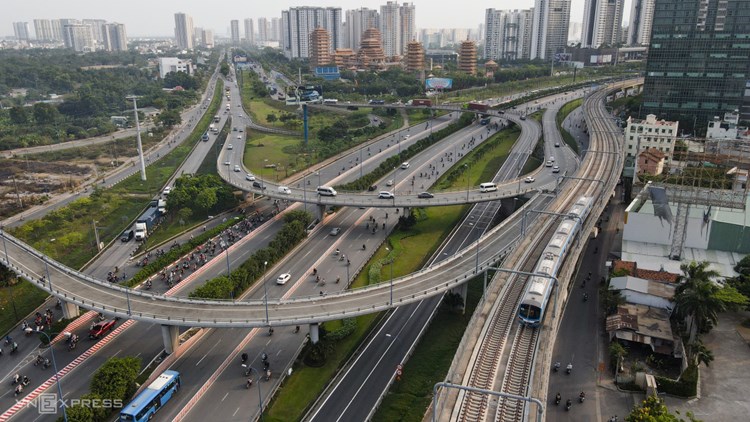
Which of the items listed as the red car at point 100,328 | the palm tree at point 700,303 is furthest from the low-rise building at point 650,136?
the red car at point 100,328

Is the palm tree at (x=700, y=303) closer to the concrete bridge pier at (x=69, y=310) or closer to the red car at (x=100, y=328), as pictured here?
the red car at (x=100, y=328)

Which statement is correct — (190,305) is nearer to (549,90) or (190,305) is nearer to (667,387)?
(667,387)

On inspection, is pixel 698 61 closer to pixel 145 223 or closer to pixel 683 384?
pixel 683 384

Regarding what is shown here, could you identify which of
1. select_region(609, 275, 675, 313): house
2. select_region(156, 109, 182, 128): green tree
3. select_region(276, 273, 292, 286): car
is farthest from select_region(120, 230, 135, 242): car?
select_region(156, 109, 182, 128): green tree

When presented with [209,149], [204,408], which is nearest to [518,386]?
[204,408]

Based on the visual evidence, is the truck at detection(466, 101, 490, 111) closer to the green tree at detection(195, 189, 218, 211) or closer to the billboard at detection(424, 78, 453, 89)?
the billboard at detection(424, 78, 453, 89)

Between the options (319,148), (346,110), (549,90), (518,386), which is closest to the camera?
(518,386)

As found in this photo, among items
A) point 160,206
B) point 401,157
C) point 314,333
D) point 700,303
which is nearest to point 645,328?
point 700,303
